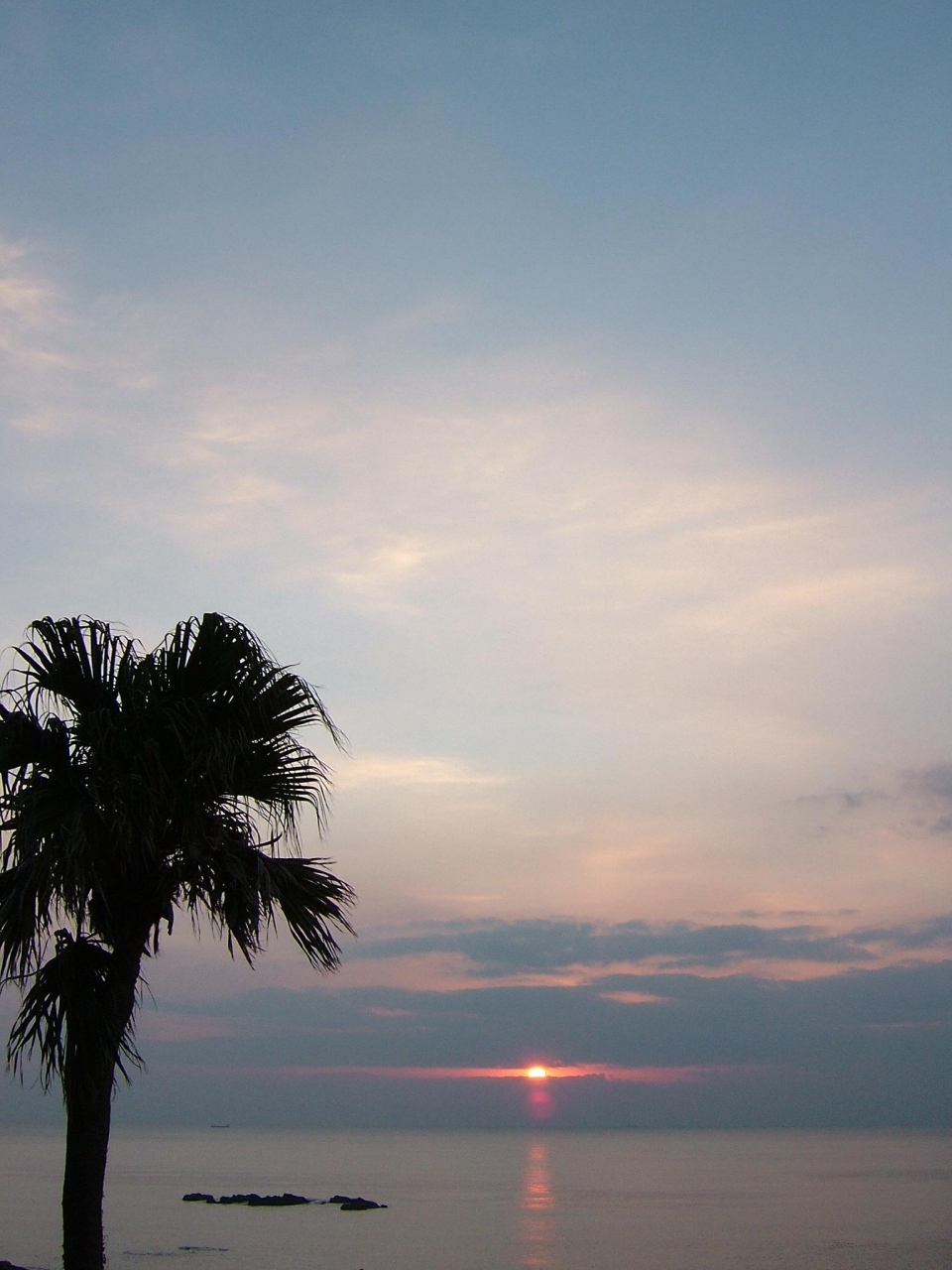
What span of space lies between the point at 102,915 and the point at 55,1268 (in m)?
31.7

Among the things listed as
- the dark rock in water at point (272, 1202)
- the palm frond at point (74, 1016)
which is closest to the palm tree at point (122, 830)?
the palm frond at point (74, 1016)

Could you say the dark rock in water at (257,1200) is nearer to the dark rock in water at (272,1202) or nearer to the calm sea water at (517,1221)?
the dark rock in water at (272,1202)

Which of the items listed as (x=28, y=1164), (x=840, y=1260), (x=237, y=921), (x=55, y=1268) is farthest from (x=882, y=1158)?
(x=237, y=921)

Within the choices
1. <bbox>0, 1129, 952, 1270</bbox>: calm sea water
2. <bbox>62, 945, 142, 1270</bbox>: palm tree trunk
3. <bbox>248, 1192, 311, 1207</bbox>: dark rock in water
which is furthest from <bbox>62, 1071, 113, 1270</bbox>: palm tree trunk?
<bbox>248, 1192, 311, 1207</bbox>: dark rock in water

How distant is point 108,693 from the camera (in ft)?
33.5

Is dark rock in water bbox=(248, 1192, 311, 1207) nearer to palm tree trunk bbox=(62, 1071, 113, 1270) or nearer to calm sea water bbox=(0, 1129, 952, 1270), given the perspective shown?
calm sea water bbox=(0, 1129, 952, 1270)

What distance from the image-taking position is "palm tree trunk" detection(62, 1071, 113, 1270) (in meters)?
9.18

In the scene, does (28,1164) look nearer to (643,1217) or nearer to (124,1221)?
(124,1221)

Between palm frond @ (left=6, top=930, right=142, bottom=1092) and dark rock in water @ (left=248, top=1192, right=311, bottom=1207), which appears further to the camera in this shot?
dark rock in water @ (left=248, top=1192, right=311, bottom=1207)

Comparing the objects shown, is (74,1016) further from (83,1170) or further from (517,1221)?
(517,1221)

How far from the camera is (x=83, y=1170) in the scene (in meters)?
9.23

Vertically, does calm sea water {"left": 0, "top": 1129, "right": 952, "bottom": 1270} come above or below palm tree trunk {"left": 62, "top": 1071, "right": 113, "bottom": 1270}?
below

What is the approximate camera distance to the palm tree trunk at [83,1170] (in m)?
9.18

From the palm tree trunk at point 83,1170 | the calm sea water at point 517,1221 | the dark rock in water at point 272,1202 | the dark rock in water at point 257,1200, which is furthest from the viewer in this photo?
the dark rock in water at point 257,1200
